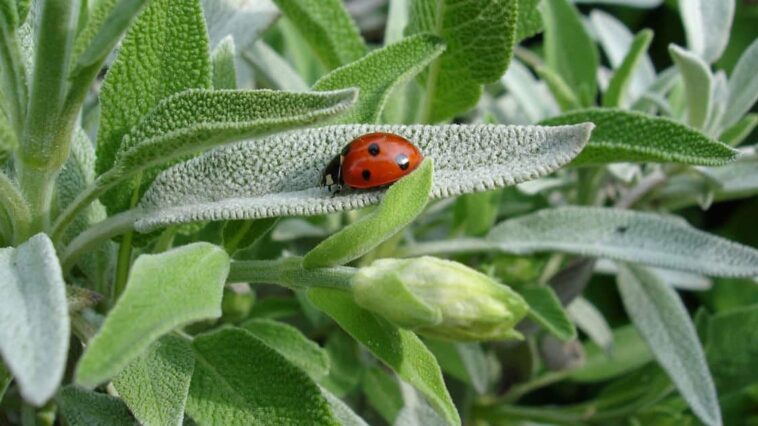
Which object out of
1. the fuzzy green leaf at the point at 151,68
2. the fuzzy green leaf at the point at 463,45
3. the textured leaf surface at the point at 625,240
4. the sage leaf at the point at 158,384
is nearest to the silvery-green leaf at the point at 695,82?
the textured leaf surface at the point at 625,240

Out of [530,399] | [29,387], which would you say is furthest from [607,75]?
[29,387]

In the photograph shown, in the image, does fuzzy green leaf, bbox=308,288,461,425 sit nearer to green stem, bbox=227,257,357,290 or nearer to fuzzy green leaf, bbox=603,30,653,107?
green stem, bbox=227,257,357,290

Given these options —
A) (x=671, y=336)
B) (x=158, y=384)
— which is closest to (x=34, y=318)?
(x=158, y=384)

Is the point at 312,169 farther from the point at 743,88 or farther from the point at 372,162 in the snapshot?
the point at 743,88

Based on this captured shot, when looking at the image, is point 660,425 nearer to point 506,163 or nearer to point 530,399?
point 530,399

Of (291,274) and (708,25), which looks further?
(708,25)

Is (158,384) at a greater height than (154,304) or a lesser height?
lesser

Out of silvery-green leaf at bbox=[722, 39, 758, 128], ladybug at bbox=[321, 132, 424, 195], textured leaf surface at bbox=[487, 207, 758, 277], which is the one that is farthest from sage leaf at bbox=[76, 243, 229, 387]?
silvery-green leaf at bbox=[722, 39, 758, 128]
